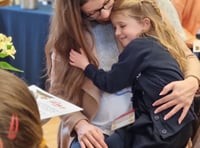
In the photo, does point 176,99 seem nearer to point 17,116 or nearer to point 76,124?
point 76,124

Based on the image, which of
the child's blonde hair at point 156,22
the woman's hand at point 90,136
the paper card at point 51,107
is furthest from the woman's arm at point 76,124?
the child's blonde hair at point 156,22

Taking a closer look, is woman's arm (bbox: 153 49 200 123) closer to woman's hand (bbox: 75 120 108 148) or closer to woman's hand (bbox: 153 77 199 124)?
woman's hand (bbox: 153 77 199 124)

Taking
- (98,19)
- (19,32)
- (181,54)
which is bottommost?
(19,32)

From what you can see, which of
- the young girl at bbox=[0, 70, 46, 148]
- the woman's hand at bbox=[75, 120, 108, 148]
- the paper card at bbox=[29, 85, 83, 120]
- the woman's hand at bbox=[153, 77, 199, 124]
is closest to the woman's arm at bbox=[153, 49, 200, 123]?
the woman's hand at bbox=[153, 77, 199, 124]

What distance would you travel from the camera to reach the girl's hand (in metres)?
1.56

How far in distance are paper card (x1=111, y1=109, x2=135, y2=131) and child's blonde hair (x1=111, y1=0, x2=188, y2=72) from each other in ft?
0.94

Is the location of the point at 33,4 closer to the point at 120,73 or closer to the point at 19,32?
the point at 19,32

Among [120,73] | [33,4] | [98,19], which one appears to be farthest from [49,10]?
[120,73]

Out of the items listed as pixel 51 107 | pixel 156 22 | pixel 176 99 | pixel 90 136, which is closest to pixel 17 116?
pixel 51 107

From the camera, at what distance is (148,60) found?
4.90ft

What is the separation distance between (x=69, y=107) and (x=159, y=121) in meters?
0.35

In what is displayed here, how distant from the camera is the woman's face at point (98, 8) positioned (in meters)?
1.53

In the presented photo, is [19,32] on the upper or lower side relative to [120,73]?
lower

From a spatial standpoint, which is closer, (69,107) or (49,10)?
(69,107)
